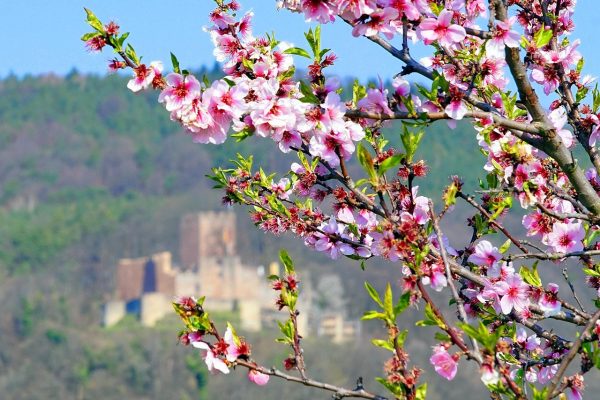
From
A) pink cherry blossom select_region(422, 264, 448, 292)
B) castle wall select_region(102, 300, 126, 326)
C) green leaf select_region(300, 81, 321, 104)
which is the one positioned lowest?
pink cherry blossom select_region(422, 264, 448, 292)

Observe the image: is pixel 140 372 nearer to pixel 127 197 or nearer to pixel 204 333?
pixel 127 197

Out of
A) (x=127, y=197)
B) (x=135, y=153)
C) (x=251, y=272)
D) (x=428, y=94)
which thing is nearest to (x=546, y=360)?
(x=428, y=94)

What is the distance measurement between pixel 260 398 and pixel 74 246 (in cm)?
4693

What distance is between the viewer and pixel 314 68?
429 cm

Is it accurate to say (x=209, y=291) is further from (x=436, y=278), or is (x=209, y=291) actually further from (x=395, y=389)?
(x=395, y=389)

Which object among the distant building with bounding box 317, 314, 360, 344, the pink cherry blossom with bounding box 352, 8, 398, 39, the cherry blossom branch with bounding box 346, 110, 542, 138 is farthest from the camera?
the distant building with bounding box 317, 314, 360, 344

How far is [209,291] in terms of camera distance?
338 feet

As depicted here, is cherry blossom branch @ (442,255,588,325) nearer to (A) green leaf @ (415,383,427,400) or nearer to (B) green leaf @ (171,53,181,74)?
(A) green leaf @ (415,383,427,400)

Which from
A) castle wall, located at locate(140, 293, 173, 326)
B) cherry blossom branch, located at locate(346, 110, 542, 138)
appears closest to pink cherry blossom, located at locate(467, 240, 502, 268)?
cherry blossom branch, located at locate(346, 110, 542, 138)

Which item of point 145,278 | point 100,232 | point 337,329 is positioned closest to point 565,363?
point 337,329

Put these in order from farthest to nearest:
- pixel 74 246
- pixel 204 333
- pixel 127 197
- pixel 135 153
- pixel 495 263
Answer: pixel 135 153, pixel 127 197, pixel 74 246, pixel 495 263, pixel 204 333

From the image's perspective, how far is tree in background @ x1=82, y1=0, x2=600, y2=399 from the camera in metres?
3.81

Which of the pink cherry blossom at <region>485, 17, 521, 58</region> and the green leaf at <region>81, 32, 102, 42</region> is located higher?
the green leaf at <region>81, 32, 102, 42</region>

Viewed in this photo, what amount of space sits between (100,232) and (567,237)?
129m
